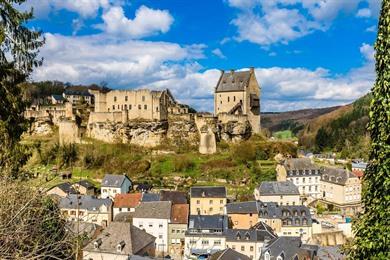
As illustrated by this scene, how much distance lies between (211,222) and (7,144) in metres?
23.7

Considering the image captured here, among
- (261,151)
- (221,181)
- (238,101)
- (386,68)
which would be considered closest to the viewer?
(386,68)

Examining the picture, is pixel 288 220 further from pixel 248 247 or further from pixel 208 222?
pixel 208 222

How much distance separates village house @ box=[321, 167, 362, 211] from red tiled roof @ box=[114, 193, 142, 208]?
Answer: 21.0m

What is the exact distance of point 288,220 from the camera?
1336 inches

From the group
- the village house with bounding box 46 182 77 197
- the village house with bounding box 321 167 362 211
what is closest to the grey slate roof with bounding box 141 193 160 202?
the village house with bounding box 46 182 77 197

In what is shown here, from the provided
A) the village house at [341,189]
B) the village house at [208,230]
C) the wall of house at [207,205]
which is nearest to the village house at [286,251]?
the village house at [208,230]

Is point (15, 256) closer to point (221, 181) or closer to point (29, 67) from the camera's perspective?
point (29, 67)

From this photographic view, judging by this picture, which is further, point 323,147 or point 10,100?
point 323,147

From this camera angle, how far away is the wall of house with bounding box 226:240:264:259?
29.6m

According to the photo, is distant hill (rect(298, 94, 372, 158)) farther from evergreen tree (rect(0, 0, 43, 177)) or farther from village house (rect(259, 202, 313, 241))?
evergreen tree (rect(0, 0, 43, 177))

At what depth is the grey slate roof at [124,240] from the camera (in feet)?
76.2

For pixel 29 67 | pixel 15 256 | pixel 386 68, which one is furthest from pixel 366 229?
pixel 29 67

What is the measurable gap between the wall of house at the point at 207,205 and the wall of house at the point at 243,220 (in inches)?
72.3

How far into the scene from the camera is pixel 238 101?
1951 inches
